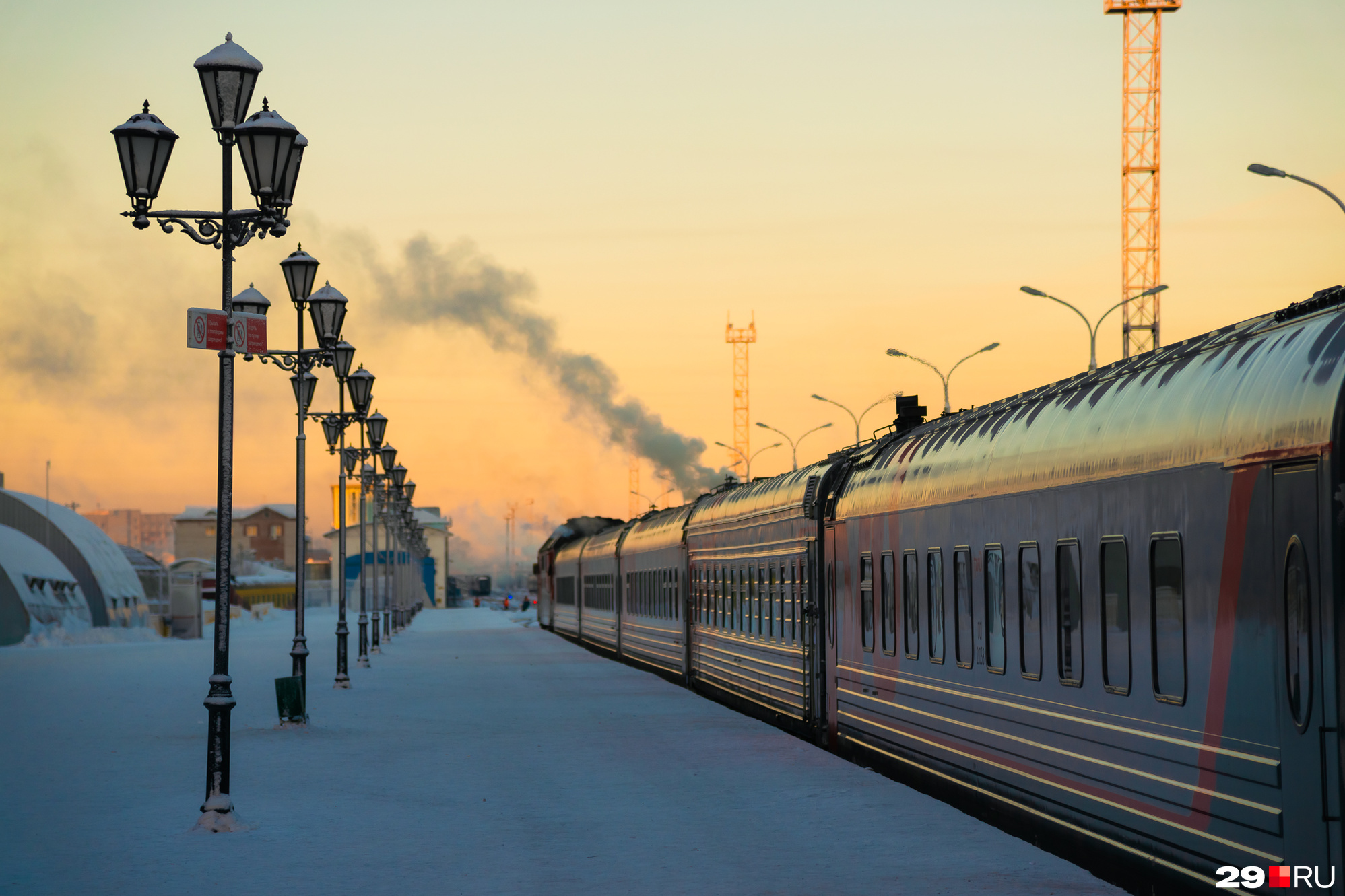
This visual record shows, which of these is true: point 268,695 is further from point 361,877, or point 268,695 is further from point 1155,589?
point 1155,589

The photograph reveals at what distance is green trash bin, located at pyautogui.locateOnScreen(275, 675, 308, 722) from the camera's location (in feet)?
77.4

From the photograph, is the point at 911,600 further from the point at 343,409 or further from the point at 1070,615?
the point at 343,409

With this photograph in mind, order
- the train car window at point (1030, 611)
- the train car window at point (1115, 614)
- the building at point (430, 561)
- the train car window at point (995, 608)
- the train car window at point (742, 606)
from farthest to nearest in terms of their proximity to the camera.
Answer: the building at point (430, 561), the train car window at point (742, 606), the train car window at point (995, 608), the train car window at point (1030, 611), the train car window at point (1115, 614)

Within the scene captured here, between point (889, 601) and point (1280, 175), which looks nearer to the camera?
point (889, 601)

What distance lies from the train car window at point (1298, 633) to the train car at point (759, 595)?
37.5 feet

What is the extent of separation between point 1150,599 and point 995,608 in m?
3.28

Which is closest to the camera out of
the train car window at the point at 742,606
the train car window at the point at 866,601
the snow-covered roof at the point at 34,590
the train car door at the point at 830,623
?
the train car window at the point at 866,601

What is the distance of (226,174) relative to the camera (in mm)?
15508

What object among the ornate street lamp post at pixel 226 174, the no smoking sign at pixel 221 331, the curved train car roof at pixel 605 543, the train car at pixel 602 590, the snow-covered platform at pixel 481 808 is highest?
the ornate street lamp post at pixel 226 174

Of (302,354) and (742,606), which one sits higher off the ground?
(302,354)

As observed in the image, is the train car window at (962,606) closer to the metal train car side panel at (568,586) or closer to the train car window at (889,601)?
the train car window at (889,601)

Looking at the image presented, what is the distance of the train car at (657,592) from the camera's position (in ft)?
108

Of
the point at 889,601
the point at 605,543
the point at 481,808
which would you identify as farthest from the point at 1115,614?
the point at 605,543

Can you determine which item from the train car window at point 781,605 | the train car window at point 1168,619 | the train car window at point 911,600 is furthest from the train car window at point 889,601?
the train car window at point 1168,619
